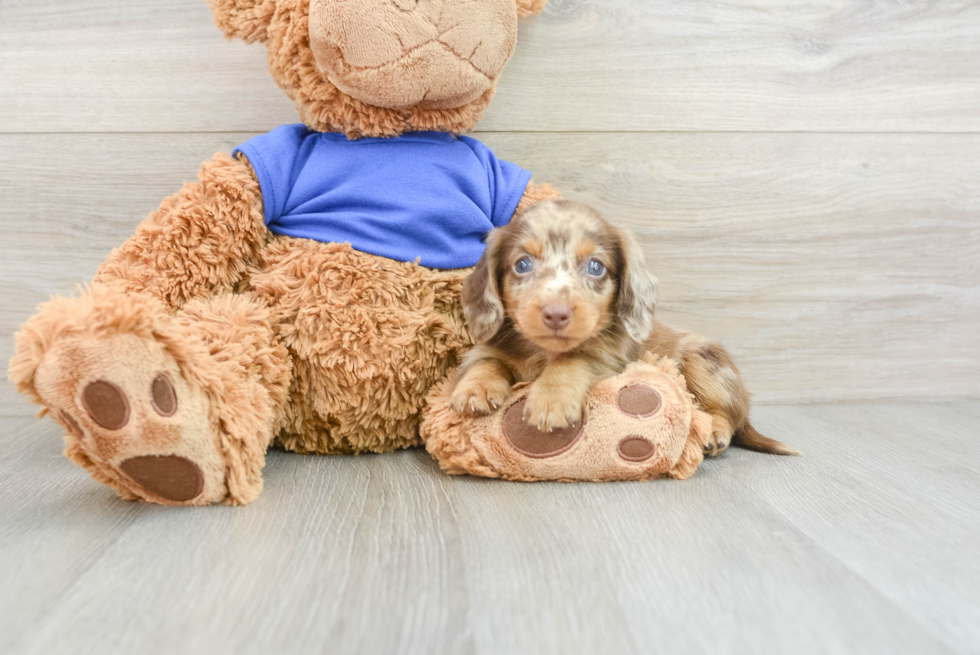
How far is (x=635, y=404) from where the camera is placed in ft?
4.57

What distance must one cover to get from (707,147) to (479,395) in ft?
3.85

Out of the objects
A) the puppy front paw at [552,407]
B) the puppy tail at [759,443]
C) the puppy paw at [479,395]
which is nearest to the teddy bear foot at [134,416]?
the puppy paw at [479,395]

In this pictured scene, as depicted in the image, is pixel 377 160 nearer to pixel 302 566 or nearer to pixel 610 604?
pixel 302 566

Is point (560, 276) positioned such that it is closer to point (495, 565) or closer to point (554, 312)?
point (554, 312)

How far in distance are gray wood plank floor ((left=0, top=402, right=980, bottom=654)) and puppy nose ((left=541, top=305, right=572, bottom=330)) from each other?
1.10ft

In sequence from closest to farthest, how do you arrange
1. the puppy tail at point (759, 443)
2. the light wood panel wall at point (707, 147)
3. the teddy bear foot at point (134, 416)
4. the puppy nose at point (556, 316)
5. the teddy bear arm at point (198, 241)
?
the teddy bear foot at point (134, 416) → the puppy nose at point (556, 316) → the teddy bear arm at point (198, 241) → the puppy tail at point (759, 443) → the light wood panel wall at point (707, 147)

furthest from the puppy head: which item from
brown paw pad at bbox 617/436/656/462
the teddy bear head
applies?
the teddy bear head

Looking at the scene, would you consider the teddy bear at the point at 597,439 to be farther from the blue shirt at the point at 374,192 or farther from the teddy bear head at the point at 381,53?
the teddy bear head at the point at 381,53

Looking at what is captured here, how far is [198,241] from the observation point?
146 centimetres

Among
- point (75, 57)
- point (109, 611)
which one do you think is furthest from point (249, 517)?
point (75, 57)

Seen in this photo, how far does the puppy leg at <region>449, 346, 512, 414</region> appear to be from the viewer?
1.39m

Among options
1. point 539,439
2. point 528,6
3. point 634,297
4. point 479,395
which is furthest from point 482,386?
point 528,6

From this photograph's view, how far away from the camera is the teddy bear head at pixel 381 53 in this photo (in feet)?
4.50

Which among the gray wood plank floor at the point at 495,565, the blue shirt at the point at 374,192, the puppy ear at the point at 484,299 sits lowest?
the gray wood plank floor at the point at 495,565
